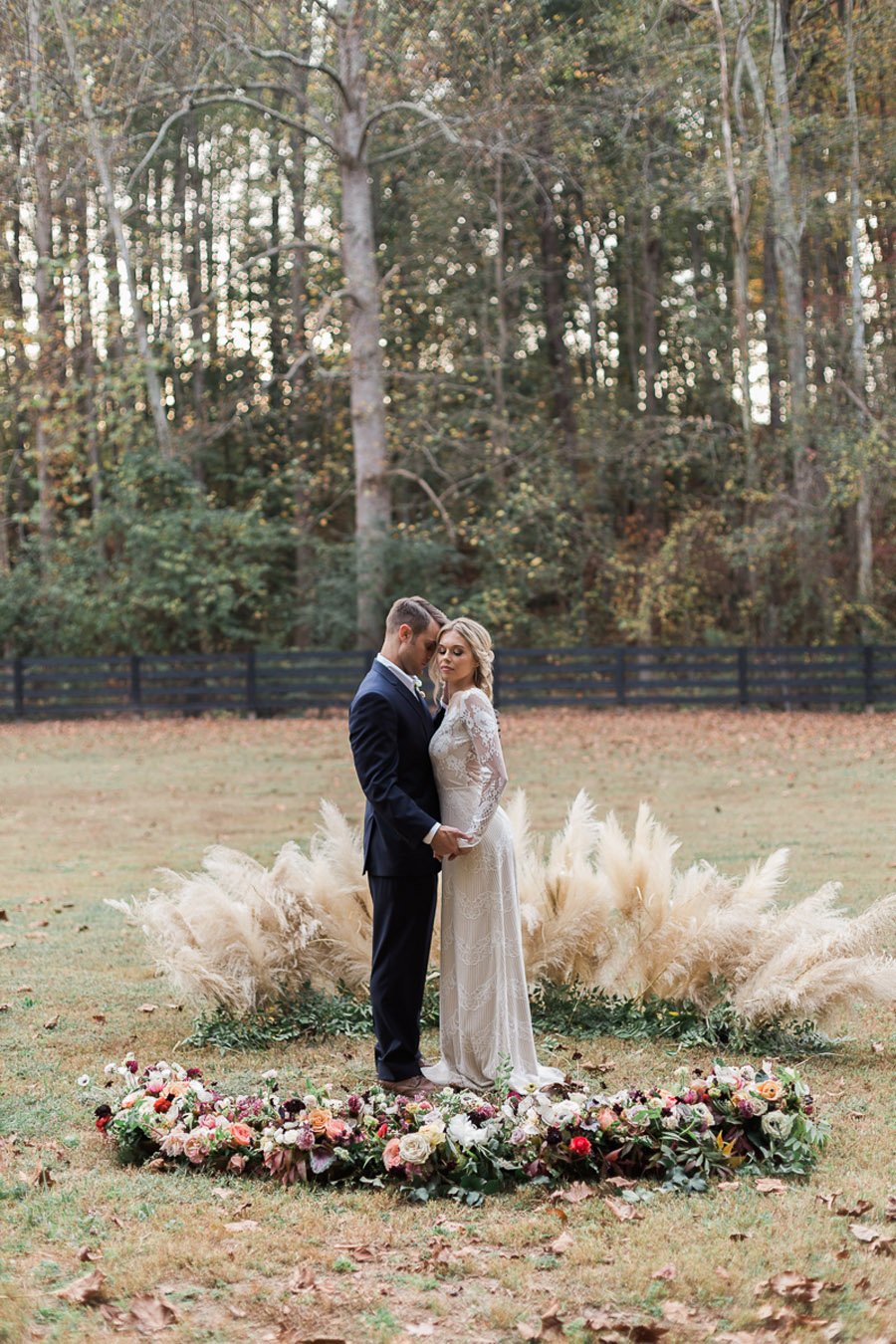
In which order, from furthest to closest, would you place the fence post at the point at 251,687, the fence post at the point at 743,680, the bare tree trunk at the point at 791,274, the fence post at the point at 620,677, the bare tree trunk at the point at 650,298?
the bare tree trunk at the point at 650,298 < the fence post at the point at 251,687 < the fence post at the point at 620,677 < the fence post at the point at 743,680 < the bare tree trunk at the point at 791,274

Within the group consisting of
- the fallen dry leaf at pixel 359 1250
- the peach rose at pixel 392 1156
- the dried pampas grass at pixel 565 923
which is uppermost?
the dried pampas grass at pixel 565 923

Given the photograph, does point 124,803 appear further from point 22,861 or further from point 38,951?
point 38,951

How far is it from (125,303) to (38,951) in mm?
25210

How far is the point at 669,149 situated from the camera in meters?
26.6

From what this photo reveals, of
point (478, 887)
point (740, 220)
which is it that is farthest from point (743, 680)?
point (478, 887)

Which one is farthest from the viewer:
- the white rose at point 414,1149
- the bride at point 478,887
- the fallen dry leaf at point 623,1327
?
the bride at point 478,887

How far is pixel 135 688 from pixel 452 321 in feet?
35.5

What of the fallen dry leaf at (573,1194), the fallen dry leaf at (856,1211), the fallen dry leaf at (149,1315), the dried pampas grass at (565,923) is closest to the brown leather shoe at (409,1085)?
the fallen dry leaf at (573,1194)

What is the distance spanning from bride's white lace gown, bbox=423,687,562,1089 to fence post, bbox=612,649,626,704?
68.3 feet

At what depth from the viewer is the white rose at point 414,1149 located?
15.8 feet

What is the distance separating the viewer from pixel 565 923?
6898 mm

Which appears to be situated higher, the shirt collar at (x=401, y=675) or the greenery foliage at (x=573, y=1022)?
the shirt collar at (x=401, y=675)

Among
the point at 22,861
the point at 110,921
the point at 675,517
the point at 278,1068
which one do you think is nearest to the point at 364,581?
the point at 675,517

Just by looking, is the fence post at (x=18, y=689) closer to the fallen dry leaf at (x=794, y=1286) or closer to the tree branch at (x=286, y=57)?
the tree branch at (x=286, y=57)
